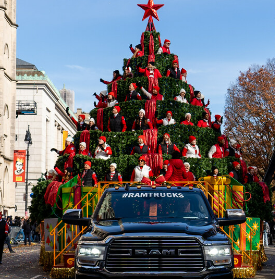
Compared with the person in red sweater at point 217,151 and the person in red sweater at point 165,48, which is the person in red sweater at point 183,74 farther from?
the person in red sweater at point 217,151

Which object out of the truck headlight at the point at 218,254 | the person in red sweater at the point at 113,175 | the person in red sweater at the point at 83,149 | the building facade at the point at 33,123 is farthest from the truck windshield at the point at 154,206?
the building facade at the point at 33,123

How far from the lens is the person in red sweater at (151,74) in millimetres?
23672

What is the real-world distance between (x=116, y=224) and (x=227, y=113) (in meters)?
37.5

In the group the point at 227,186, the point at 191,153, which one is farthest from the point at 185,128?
the point at 227,186

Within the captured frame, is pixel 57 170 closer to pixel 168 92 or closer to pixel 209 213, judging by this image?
pixel 168 92

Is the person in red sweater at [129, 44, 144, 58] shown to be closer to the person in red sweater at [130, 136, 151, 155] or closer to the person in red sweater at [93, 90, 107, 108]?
A: the person in red sweater at [93, 90, 107, 108]

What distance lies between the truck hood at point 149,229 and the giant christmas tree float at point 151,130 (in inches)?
456

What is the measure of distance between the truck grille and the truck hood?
181 mm

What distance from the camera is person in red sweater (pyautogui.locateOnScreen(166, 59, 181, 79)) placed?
80.8 feet

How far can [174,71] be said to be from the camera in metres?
24.7

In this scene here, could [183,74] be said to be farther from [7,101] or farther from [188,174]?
[7,101]

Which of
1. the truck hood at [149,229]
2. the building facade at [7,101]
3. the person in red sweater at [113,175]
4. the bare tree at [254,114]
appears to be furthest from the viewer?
the building facade at [7,101]

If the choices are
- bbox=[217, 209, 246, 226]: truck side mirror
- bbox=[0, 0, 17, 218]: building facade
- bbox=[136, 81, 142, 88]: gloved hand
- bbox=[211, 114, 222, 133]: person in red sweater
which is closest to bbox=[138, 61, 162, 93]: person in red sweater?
bbox=[136, 81, 142, 88]: gloved hand

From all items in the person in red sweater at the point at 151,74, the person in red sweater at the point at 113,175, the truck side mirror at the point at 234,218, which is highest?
the person in red sweater at the point at 151,74
